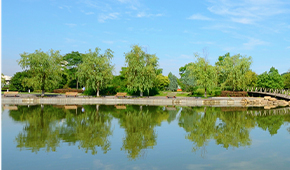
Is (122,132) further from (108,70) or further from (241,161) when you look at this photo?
(108,70)

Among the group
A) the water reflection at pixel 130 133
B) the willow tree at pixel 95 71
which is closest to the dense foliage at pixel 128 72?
the willow tree at pixel 95 71

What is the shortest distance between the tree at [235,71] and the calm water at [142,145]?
34.2 metres

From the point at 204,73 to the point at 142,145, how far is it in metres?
39.7

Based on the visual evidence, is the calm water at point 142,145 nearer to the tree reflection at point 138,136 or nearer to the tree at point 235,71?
the tree reflection at point 138,136

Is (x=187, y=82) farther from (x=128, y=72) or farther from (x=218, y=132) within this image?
(x=218, y=132)

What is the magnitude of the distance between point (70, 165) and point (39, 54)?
137 feet

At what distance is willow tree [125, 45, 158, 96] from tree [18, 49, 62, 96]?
14.4m

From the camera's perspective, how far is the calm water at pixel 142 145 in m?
12.7

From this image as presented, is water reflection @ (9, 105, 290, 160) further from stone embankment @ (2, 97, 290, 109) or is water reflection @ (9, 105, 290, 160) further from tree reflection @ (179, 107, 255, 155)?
stone embankment @ (2, 97, 290, 109)

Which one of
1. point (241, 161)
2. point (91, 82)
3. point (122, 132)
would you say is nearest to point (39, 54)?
point (91, 82)

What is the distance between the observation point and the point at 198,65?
55781 millimetres

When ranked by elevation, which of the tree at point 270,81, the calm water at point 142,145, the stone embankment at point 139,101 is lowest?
the calm water at point 142,145

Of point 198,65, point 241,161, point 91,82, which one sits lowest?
point 241,161

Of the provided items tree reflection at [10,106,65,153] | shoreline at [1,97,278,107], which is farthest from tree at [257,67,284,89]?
tree reflection at [10,106,65,153]
